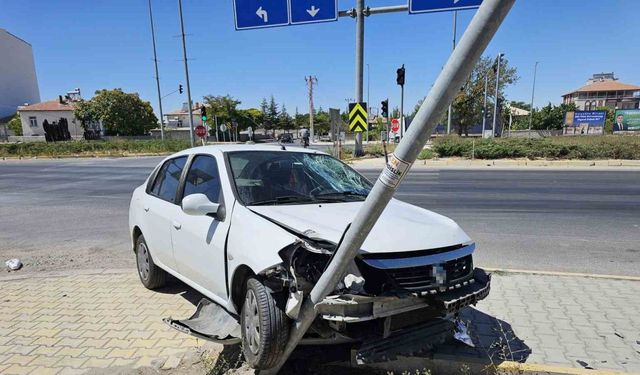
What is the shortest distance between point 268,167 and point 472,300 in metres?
2.10

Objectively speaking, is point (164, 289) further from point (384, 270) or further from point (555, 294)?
point (555, 294)

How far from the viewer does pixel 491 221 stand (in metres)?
7.84

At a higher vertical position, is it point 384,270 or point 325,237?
point 325,237

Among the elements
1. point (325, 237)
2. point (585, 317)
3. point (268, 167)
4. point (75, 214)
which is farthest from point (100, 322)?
point (75, 214)

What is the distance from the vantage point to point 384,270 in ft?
8.48

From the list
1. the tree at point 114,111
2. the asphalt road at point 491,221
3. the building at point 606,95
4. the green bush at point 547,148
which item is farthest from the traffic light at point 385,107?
the building at point 606,95

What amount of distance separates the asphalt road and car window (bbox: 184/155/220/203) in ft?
8.14

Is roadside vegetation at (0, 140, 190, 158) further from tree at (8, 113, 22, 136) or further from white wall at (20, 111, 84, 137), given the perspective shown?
tree at (8, 113, 22, 136)

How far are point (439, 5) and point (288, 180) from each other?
11.3 m

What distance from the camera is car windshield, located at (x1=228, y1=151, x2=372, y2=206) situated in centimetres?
347

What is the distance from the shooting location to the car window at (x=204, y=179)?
3626mm

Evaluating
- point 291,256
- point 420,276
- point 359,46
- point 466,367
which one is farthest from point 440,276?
point 359,46

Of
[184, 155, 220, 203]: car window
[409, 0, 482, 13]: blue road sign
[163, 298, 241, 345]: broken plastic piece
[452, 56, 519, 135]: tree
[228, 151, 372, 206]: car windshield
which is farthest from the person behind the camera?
[452, 56, 519, 135]: tree

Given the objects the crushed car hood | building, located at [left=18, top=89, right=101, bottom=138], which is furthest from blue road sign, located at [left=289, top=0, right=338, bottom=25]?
building, located at [left=18, top=89, right=101, bottom=138]
